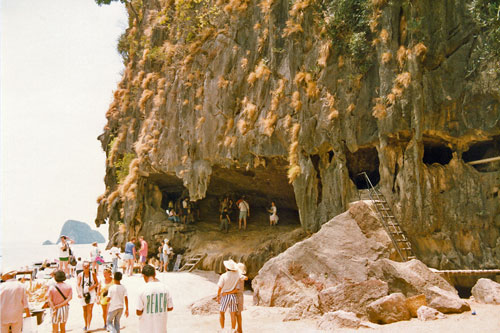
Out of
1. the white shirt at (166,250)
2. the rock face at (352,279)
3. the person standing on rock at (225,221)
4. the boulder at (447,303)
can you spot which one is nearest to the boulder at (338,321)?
the rock face at (352,279)

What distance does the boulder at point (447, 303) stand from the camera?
10016 mm

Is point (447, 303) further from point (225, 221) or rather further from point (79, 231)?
point (79, 231)

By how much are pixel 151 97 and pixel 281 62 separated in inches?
434

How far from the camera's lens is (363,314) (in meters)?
10.5

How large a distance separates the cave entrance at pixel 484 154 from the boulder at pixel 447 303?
7.03 metres

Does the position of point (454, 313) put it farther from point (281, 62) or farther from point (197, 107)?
point (197, 107)

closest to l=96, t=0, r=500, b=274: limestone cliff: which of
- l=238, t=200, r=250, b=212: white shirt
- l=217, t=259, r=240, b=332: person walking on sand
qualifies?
l=238, t=200, r=250, b=212: white shirt

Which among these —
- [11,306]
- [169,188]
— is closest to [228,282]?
[11,306]

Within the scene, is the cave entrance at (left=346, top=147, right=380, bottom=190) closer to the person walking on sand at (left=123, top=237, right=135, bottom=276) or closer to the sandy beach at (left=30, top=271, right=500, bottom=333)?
the sandy beach at (left=30, top=271, right=500, bottom=333)

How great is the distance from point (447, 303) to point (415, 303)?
0.70m

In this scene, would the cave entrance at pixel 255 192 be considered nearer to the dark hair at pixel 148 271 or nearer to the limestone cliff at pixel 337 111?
the limestone cliff at pixel 337 111

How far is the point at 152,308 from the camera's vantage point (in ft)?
22.3

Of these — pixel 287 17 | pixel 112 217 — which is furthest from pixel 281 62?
pixel 112 217

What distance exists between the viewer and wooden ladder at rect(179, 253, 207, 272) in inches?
904
